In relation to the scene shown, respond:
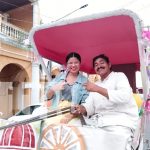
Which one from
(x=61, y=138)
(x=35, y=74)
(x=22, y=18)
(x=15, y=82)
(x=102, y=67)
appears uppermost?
(x=22, y=18)

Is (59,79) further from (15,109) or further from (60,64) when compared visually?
(15,109)

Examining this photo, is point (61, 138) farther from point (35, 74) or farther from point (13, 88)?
point (13, 88)

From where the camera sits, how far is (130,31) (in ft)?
10.5

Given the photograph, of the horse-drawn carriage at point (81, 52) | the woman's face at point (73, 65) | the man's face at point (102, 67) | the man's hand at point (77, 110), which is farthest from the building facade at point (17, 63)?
the man's hand at point (77, 110)

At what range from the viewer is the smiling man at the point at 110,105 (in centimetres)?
271

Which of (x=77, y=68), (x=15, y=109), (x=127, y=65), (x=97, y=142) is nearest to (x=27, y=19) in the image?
(x=15, y=109)

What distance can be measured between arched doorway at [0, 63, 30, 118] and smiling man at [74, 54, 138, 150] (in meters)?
11.8

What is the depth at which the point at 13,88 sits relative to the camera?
15.9 metres

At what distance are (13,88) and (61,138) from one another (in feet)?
45.2

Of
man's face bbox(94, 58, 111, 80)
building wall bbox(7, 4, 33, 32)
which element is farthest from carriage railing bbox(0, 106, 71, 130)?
building wall bbox(7, 4, 33, 32)

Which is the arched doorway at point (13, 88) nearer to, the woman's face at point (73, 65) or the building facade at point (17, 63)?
the building facade at point (17, 63)

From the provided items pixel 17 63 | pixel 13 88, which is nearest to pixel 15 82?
pixel 13 88

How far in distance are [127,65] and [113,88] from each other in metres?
1.68

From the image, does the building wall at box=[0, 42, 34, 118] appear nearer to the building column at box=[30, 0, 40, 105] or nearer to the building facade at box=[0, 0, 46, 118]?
the building facade at box=[0, 0, 46, 118]
